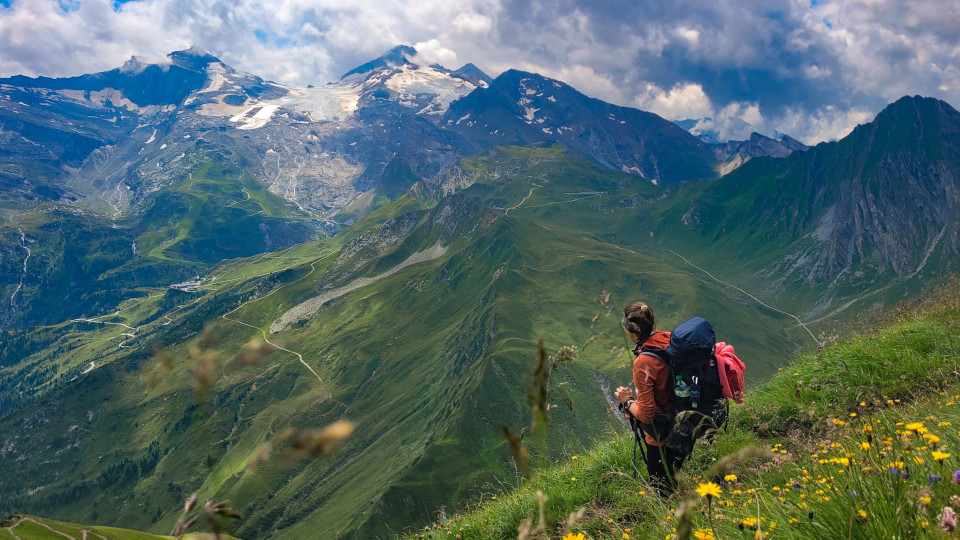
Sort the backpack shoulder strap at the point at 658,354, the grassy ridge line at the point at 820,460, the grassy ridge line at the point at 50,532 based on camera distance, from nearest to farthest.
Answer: the grassy ridge line at the point at 820,460, the backpack shoulder strap at the point at 658,354, the grassy ridge line at the point at 50,532

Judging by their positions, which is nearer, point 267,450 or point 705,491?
point 267,450

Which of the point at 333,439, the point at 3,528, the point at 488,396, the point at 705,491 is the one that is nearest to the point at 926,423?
the point at 705,491

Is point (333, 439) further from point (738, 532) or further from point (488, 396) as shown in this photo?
point (488, 396)

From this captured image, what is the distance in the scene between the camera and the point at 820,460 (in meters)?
6.08

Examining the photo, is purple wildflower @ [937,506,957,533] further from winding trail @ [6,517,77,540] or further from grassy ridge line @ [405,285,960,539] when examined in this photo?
winding trail @ [6,517,77,540]

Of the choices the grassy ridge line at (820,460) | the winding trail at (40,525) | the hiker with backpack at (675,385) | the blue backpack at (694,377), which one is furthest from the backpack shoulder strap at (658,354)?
the winding trail at (40,525)

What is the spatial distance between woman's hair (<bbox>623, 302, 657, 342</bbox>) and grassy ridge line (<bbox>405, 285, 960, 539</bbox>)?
2144 mm

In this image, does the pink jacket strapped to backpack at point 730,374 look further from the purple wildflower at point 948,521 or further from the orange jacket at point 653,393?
the purple wildflower at point 948,521

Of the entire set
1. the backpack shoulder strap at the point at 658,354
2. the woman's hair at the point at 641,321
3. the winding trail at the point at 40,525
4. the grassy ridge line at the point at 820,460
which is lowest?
the winding trail at the point at 40,525

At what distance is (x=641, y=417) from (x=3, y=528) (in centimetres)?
10751

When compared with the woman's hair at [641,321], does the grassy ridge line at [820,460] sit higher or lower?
lower

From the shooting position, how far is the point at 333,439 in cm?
267

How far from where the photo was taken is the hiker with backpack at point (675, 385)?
855 centimetres

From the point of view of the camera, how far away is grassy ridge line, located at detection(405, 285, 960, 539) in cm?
476
